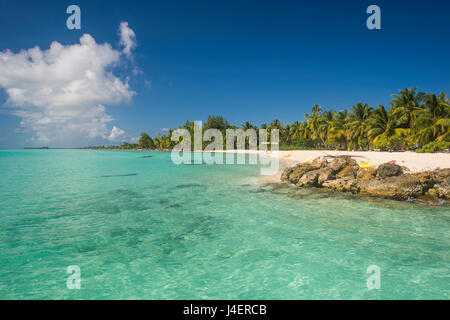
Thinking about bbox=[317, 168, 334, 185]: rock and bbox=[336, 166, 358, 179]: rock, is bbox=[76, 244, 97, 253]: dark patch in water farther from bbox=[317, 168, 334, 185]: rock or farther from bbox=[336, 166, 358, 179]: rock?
bbox=[336, 166, 358, 179]: rock

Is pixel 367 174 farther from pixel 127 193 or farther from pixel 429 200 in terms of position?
pixel 127 193

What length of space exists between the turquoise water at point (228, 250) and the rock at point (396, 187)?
0.79 m

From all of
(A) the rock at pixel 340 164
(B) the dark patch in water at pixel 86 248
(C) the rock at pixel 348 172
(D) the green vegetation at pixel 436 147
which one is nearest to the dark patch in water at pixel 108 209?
(B) the dark patch in water at pixel 86 248

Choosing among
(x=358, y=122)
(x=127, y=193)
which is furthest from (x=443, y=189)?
(x=358, y=122)

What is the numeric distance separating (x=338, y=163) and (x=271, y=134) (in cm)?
5702

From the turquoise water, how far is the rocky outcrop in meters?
1.13

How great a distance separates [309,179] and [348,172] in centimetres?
253

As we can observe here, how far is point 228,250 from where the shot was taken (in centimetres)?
616

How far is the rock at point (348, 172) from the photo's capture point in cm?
1422

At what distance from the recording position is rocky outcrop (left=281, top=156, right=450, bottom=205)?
35.0ft

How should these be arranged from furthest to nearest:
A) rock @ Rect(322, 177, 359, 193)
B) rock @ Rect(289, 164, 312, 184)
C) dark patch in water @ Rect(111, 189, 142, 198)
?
rock @ Rect(289, 164, 312, 184) < dark patch in water @ Rect(111, 189, 142, 198) < rock @ Rect(322, 177, 359, 193)

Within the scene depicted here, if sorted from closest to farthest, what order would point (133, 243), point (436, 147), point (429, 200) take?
1. point (133, 243)
2. point (429, 200)
3. point (436, 147)

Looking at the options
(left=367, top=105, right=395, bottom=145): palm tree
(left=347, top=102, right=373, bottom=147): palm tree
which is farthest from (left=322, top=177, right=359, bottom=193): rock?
(left=347, top=102, right=373, bottom=147): palm tree
